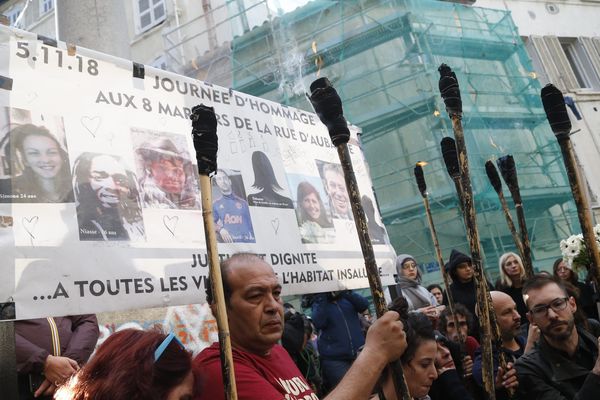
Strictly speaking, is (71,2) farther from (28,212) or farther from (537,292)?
(537,292)

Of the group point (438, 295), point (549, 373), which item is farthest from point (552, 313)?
point (438, 295)

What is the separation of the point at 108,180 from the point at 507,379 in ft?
7.39

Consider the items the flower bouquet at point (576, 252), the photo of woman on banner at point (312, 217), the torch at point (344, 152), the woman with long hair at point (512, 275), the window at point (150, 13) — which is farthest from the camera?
the window at point (150, 13)

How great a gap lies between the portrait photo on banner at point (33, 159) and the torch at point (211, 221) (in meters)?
0.82

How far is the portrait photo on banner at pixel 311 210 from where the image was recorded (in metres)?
3.58

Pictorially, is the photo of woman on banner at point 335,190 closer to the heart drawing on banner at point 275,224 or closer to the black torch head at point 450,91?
the heart drawing on banner at point 275,224

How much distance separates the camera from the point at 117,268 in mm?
2578

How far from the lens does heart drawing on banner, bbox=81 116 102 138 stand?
2.71 metres

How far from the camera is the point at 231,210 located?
3197 millimetres

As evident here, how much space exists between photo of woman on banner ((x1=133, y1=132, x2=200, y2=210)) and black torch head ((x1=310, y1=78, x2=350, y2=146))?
0.94m

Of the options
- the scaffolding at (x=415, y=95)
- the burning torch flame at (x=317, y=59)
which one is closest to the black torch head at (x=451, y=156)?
the scaffolding at (x=415, y=95)

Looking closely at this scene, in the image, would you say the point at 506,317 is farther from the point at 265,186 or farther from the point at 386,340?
the point at 386,340

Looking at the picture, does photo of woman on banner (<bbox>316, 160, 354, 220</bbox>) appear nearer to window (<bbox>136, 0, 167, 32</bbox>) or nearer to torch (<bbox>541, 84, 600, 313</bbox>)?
torch (<bbox>541, 84, 600, 313</bbox>)

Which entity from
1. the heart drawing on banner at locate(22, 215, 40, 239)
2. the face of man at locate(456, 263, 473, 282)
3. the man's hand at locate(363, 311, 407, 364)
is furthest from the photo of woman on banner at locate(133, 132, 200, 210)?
the face of man at locate(456, 263, 473, 282)
